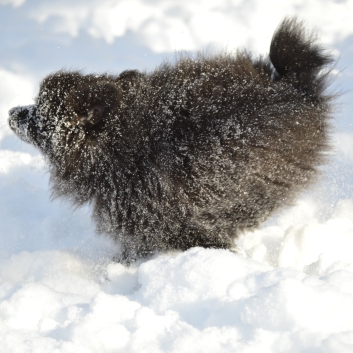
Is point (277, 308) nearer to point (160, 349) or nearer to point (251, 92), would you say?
point (160, 349)

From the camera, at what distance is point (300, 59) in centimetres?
356

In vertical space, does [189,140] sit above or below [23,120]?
below

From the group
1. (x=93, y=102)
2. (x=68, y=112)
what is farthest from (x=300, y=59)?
(x=68, y=112)

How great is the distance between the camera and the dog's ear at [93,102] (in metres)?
3.31

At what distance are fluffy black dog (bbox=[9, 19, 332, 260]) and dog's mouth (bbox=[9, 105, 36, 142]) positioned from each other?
0.8 inches

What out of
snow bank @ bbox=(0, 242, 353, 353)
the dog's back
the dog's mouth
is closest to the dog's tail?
the dog's back

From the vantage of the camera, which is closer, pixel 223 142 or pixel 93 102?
pixel 223 142

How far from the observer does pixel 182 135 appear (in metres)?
3.24

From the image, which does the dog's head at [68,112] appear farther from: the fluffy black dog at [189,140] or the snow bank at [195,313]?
the snow bank at [195,313]

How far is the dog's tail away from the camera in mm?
3510

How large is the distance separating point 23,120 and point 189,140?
147 centimetres

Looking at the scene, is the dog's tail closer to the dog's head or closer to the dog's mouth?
the dog's head

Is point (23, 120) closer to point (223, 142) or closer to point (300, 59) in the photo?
point (223, 142)

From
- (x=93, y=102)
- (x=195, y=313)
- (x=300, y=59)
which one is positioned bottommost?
(x=195, y=313)
